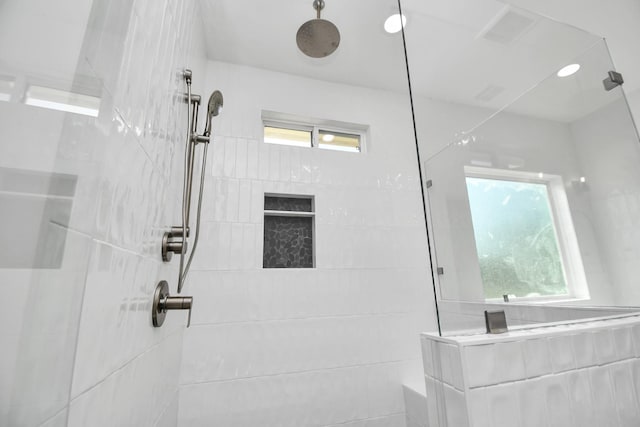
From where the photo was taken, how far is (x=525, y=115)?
176cm

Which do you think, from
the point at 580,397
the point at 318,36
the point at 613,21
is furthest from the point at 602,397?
the point at 613,21

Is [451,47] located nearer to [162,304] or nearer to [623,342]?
[623,342]

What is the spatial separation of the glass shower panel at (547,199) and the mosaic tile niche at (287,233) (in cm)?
82

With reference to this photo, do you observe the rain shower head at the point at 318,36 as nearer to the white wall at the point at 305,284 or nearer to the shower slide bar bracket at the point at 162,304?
the white wall at the point at 305,284

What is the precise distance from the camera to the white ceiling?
165 cm

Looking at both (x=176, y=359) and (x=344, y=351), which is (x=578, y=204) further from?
(x=176, y=359)

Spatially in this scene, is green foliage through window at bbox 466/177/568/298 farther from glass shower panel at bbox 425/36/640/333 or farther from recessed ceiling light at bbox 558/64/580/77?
recessed ceiling light at bbox 558/64/580/77

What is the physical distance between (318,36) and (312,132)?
0.65 m

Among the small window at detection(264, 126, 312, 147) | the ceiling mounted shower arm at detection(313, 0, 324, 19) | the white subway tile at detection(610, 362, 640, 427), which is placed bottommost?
the white subway tile at detection(610, 362, 640, 427)

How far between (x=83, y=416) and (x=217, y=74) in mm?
2021

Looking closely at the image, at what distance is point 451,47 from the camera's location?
6.14ft

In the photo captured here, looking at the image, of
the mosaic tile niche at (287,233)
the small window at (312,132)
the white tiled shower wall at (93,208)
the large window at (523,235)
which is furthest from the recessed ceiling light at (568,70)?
the white tiled shower wall at (93,208)

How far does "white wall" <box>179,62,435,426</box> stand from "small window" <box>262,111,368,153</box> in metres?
0.07

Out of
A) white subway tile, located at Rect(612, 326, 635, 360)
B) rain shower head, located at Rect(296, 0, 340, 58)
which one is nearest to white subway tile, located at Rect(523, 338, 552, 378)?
white subway tile, located at Rect(612, 326, 635, 360)
